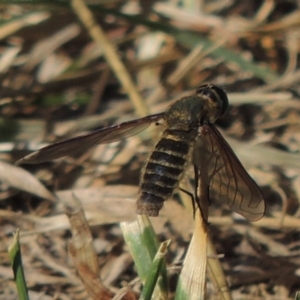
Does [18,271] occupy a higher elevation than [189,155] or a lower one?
lower

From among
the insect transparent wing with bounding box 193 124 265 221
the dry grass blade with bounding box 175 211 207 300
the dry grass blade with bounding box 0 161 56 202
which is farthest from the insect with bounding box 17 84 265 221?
the dry grass blade with bounding box 0 161 56 202

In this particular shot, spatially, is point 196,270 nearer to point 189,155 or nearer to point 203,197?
point 203,197

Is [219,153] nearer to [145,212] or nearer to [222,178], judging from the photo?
[222,178]

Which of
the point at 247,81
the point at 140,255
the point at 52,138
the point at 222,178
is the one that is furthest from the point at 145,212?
the point at 247,81

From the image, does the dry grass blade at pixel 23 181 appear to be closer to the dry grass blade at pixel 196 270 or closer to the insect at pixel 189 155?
the insect at pixel 189 155

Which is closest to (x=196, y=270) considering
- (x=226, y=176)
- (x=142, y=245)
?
(x=142, y=245)

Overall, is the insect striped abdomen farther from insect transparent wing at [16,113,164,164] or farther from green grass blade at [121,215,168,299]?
insect transparent wing at [16,113,164,164]
